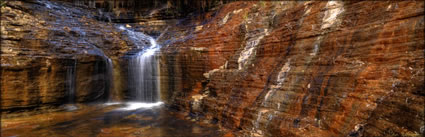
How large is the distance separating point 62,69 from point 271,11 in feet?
25.5

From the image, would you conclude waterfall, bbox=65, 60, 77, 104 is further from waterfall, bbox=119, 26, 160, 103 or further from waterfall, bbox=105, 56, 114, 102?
waterfall, bbox=119, 26, 160, 103

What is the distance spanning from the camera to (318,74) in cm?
456

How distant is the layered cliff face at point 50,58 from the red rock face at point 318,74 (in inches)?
151

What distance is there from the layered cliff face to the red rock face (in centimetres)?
384

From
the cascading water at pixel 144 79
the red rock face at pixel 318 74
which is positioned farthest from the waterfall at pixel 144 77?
the red rock face at pixel 318 74

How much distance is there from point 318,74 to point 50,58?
8.45 metres

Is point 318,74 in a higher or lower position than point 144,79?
higher

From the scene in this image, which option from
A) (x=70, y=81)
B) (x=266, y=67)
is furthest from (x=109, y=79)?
(x=266, y=67)

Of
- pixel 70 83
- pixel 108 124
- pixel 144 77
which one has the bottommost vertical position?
pixel 108 124

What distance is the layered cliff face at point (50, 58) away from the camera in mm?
7486

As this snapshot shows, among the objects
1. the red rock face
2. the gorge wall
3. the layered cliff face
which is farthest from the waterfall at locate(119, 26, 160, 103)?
the red rock face

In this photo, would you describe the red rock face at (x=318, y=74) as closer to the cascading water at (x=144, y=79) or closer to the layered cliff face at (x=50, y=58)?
the cascading water at (x=144, y=79)

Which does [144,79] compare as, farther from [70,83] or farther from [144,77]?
[70,83]

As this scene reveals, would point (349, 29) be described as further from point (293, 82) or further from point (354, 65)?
point (293, 82)
